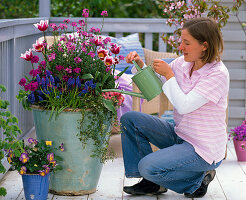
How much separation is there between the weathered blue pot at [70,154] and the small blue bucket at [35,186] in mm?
148

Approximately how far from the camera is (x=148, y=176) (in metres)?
2.54

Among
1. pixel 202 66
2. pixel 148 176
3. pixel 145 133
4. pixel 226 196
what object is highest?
pixel 202 66

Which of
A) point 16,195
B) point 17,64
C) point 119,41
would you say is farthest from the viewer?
point 119,41

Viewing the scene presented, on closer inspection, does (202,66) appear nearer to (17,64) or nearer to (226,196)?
(226,196)

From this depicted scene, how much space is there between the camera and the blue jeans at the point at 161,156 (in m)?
2.50

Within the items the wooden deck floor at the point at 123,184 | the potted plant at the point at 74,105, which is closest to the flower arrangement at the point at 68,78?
the potted plant at the point at 74,105

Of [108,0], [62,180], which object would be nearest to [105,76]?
[62,180]

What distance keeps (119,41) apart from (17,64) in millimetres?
1315

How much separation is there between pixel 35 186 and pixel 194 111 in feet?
2.91

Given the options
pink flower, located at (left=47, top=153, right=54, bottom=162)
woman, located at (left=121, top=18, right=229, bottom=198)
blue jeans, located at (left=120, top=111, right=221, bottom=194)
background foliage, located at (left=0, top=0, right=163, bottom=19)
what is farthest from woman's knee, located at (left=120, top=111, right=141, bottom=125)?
background foliage, located at (left=0, top=0, right=163, bottom=19)

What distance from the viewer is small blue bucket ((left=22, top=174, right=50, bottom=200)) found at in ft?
7.98

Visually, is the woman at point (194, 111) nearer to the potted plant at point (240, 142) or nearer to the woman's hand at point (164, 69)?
the woman's hand at point (164, 69)

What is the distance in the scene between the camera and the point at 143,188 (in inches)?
106

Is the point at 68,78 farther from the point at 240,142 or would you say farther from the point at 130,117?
the point at 240,142
